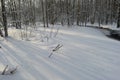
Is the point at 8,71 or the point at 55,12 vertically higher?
the point at 55,12

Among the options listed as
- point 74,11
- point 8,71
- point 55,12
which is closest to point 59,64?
point 8,71

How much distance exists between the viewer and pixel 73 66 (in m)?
6.53

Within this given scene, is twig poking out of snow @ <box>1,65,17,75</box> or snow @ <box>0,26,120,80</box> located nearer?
twig poking out of snow @ <box>1,65,17,75</box>

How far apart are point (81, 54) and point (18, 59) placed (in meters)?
2.55

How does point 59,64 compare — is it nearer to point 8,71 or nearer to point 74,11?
point 8,71

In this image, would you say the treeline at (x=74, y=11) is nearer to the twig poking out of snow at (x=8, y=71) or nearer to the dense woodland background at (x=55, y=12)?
the dense woodland background at (x=55, y=12)

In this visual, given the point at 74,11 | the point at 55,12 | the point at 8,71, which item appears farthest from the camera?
the point at 74,11

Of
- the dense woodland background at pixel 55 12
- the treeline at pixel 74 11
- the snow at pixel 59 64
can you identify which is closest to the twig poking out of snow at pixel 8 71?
the snow at pixel 59 64

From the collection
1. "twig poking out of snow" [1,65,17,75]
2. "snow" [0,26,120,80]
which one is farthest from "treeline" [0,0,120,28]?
"twig poking out of snow" [1,65,17,75]

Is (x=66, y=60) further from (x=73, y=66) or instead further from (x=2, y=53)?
(x=2, y=53)

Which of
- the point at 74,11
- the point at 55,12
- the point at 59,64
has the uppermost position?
the point at 74,11

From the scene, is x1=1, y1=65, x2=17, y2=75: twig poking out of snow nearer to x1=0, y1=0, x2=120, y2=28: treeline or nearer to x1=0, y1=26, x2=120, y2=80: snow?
x1=0, y1=26, x2=120, y2=80: snow

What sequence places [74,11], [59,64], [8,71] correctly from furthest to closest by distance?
[74,11] → [59,64] → [8,71]

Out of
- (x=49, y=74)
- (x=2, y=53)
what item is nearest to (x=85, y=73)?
(x=49, y=74)
